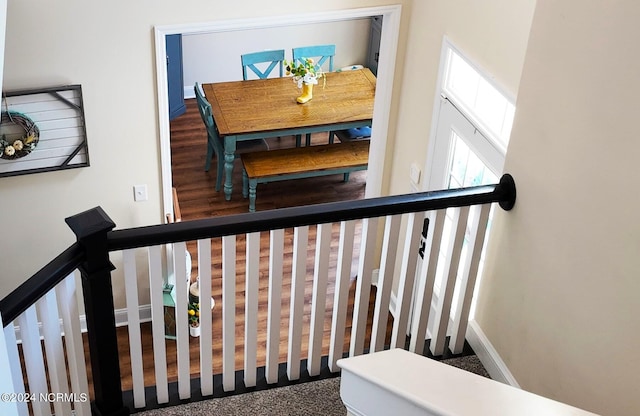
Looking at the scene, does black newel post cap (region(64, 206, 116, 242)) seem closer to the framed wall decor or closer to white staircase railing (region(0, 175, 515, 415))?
white staircase railing (region(0, 175, 515, 415))

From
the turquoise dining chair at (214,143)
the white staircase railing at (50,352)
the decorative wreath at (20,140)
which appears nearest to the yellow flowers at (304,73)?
the turquoise dining chair at (214,143)

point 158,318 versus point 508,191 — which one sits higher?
point 508,191

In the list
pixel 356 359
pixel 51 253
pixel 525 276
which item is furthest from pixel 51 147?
pixel 356 359

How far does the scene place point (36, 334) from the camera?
264 cm

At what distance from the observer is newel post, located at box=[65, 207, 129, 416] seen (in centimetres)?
264

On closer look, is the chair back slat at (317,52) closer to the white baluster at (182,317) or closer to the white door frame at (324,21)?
the white door frame at (324,21)

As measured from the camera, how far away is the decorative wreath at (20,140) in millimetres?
5090

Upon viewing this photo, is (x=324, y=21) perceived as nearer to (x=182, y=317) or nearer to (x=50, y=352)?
(x=182, y=317)

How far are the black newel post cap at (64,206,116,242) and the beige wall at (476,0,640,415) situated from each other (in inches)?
60.9

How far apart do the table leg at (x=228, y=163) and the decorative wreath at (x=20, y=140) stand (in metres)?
2.36

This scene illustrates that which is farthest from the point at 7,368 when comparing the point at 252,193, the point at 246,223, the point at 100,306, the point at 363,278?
the point at 252,193

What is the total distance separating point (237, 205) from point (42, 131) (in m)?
2.88

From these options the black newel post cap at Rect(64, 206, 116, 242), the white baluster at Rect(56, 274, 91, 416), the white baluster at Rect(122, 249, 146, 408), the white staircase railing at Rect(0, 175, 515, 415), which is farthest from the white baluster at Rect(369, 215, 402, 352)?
the white baluster at Rect(56, 274, 91, 416)

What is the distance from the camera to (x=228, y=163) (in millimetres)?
7738
